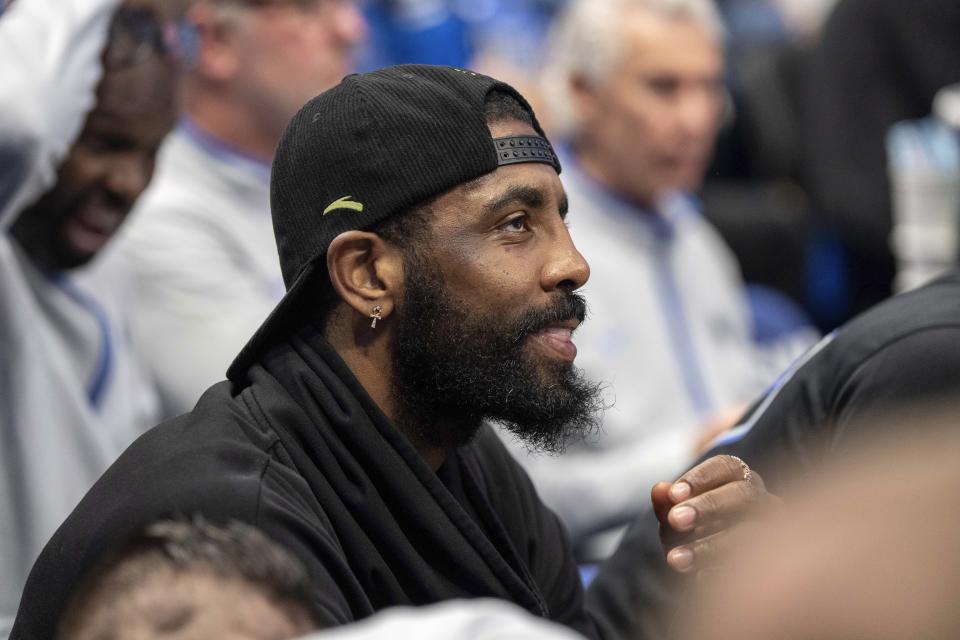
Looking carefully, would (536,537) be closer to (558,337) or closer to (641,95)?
(558,337)

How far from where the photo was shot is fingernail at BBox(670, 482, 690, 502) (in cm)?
195

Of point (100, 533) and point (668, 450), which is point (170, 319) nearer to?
point (668, 450)

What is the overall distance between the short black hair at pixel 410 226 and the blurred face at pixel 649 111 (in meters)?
2.42

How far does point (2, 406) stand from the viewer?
9.08 feet

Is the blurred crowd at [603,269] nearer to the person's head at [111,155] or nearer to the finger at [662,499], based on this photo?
the person's head at [111,155]

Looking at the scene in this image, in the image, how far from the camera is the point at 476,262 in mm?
2139

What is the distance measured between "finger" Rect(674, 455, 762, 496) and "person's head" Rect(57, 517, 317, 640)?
826mm

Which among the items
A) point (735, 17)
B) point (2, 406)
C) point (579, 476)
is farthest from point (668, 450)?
point (735, 17)

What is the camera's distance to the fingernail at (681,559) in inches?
76.4

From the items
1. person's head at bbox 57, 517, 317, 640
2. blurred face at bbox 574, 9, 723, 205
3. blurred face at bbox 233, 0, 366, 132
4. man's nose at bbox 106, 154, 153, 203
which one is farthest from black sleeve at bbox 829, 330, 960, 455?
blurred face at bbox 574, 9, 723, 205

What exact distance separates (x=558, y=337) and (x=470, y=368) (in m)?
0.14

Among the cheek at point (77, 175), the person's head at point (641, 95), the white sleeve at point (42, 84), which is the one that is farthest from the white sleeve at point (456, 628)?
the person's head at point (641, 95)

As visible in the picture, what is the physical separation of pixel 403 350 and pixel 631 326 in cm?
219

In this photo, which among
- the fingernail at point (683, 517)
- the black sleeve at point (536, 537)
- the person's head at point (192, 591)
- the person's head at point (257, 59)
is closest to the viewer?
the person's head at point (192, 591)
